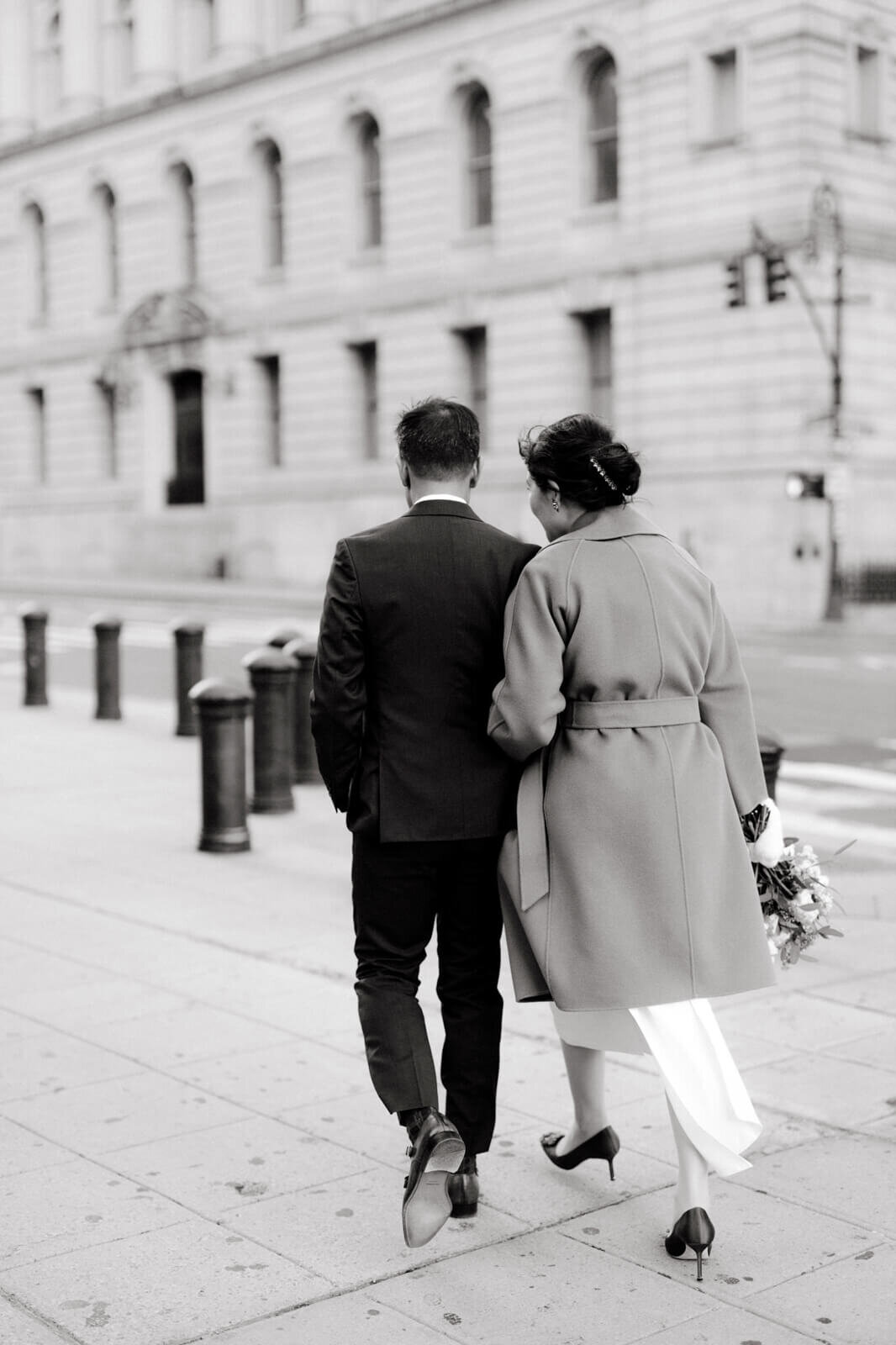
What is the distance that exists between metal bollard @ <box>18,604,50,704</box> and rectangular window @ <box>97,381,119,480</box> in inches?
1103

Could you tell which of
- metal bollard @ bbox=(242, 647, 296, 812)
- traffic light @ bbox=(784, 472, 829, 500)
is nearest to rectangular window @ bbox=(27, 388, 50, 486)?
traffic light @ bbox=(784, 472, 829, 500)

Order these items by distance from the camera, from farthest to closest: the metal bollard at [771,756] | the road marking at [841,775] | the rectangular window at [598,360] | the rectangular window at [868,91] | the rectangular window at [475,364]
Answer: the rectangular window at [475,364], the rectangular window at [598,360], the rectangular window at [868,91], the road marking at [841,775], the metal bollard at [771,756]

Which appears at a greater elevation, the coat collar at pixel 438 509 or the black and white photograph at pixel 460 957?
the coat collar at pixel 438 509

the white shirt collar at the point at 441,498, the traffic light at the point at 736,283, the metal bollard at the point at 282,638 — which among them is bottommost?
the metal bollard at the point at 282,638

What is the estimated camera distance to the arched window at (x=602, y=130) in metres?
31.5

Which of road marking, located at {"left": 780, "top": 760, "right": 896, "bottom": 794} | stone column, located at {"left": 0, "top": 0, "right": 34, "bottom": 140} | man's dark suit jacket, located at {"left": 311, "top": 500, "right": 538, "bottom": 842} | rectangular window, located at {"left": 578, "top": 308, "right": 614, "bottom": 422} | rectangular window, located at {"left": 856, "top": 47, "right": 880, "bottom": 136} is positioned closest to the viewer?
man's dark suit jacket, located at {"left": 311, "top": 500, "right": 538, "bottom": 842}

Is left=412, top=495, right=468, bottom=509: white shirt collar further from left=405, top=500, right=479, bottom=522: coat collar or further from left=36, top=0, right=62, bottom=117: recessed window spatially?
left=36, top=0, right=62, bottom=117: recessed window

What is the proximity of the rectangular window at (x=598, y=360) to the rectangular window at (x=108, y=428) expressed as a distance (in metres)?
15.1

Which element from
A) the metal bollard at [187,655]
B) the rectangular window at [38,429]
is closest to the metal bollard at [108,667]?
the metal bollard at [187,655]

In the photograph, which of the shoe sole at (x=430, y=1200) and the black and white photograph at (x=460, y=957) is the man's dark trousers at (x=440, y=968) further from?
the shoe sole at (x=430, y=1200)

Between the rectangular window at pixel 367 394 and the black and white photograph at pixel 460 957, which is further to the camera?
the rectangular window at pixel 367 394

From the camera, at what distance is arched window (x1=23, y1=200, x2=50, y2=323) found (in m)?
45.9

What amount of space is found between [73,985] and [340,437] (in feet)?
101

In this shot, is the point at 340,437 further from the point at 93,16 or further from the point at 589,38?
the point at 93,16
